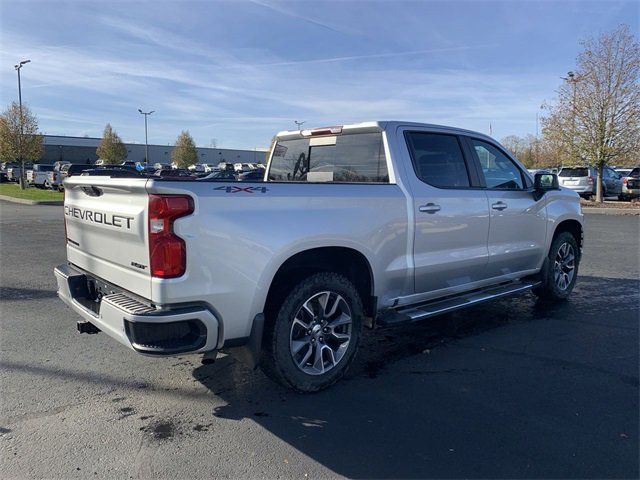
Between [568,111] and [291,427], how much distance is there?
23338 millimetres

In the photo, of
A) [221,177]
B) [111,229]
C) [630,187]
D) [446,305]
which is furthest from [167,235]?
[630,187]

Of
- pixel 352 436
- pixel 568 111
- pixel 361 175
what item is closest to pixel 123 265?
pixel 352 436

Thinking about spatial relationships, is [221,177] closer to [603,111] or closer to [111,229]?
[111,229]

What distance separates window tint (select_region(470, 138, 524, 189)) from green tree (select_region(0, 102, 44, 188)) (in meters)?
34.5

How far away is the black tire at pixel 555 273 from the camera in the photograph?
6.24 metres

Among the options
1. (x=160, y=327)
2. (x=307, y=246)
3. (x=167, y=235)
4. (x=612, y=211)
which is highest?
(x=167, y=235)

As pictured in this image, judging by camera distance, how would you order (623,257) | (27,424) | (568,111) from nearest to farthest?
(27,424), (623,257), (568,111)

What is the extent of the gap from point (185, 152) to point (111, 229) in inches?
A: 3076

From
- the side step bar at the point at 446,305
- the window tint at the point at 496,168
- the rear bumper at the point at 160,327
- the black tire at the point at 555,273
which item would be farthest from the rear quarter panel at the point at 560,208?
the rear bumper at the point at 160,327

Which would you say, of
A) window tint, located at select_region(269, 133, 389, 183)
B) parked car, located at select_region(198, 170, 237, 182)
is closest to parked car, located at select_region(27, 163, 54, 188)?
parked car, located at select_region(198, 170, 237, 182)

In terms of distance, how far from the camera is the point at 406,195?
4344mm

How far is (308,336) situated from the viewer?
3852mm

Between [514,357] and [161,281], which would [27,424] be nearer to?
[161,281]

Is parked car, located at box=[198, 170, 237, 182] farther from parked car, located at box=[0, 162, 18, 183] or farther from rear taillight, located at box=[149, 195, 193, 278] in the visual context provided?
parked car, located at box=[0, 162, 18, 183]
